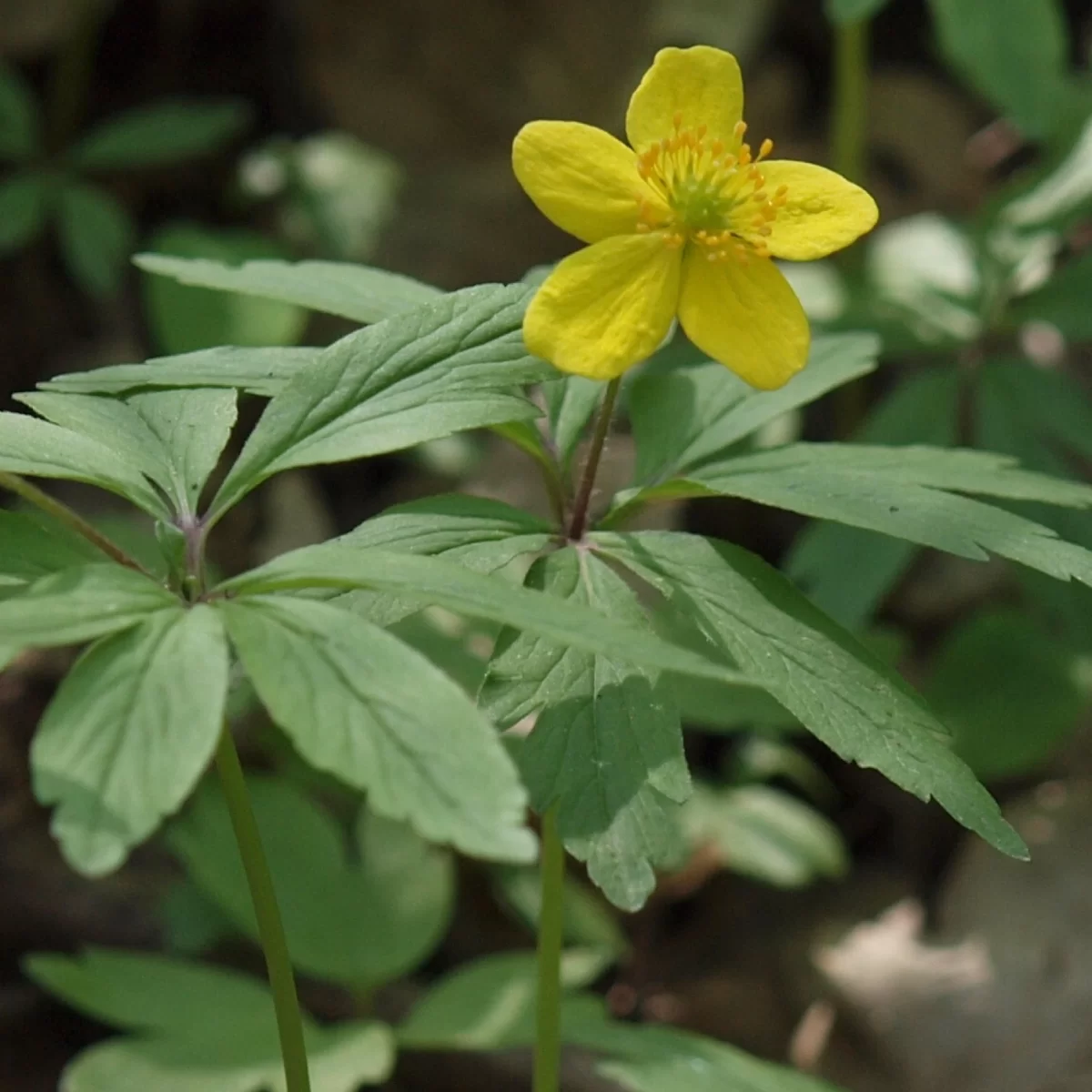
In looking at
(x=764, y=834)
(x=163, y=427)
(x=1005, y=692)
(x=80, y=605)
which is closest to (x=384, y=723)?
(x=80, y=605)

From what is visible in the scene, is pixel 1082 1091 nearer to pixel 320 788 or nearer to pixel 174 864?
pixel 320 788

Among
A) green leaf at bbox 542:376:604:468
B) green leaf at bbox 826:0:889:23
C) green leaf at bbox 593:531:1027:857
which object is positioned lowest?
green leaf at bbox 593:531:1027:857

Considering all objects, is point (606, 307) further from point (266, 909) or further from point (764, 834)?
point (764, 834)

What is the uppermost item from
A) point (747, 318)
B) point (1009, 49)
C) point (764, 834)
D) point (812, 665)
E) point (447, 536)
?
point (747, 318)

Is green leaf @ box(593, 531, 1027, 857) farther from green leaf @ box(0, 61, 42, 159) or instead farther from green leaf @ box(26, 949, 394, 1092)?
green leaf @ box(0, 61, 42, 159)

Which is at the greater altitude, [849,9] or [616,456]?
[849,9]

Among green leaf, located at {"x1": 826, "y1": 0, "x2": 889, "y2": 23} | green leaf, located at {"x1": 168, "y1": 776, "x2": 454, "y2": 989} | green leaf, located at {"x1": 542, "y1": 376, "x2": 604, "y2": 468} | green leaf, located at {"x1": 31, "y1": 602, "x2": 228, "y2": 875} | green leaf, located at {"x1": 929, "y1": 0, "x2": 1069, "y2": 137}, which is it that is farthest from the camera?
green leaf, located at {"x1": 929, "y1": 0, "x2": 1069, "y2": 137}

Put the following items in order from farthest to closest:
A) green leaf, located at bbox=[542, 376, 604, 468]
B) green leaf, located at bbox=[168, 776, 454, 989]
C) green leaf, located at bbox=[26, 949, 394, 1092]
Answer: green leaf, located at bbox=[168, 776, 454, 989] → green leaf, located at bbox=[26, 949, 394, 1092] → green leaf, located at bbox=[542, 376, 604, 468]

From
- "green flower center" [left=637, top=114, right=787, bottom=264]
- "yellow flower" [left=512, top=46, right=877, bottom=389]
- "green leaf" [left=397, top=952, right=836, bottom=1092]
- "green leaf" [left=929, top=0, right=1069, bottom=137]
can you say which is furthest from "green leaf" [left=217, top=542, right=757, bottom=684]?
"green leaf" [left=929, top=0, right=1069, bottom=137]
